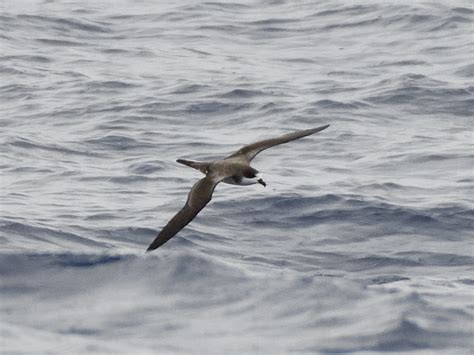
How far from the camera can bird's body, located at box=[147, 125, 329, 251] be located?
11.9 metres

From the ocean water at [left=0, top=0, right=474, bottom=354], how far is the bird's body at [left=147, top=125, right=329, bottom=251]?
861 millimetres

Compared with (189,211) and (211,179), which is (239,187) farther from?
(189,211)

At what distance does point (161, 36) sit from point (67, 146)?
740 cm

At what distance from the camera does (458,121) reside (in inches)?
784

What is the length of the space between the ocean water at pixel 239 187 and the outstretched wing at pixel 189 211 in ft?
2.63

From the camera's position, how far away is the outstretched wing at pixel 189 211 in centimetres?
1176

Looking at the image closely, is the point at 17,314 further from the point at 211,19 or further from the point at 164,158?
the point at 211,19

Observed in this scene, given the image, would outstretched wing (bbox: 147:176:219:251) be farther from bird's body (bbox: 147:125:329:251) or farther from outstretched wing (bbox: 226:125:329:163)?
outstretched wing (bbox: 226:125:329:163)

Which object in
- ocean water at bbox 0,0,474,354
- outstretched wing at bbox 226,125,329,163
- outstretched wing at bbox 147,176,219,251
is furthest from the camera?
outstretched wing at bbox 226,125,329,163

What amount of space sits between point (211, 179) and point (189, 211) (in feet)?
3.01

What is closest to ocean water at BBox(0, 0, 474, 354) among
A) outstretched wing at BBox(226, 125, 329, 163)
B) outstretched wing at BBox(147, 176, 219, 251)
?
outstretched wing at BBox(147, 176, 219, 251)

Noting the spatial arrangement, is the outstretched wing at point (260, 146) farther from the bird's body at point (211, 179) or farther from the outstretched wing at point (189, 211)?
the outstretched wing at point (189, 211)

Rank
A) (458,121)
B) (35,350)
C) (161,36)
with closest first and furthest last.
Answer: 1. (35,350)
2. (458,121)
3. (161,36)

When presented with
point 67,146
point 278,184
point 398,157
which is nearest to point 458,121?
point 398,157
